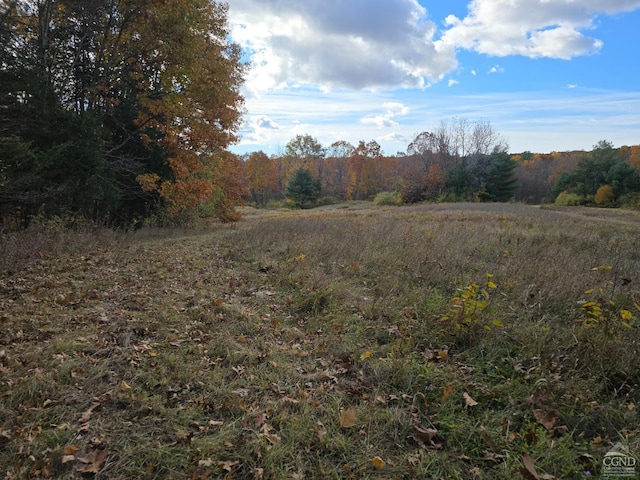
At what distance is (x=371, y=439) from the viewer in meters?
2.91

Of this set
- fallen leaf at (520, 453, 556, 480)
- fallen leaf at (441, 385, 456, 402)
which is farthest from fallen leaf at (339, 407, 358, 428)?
fallen leaf at (520, 453, 556, 480)

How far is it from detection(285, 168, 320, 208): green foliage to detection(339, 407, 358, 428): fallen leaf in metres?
48.4

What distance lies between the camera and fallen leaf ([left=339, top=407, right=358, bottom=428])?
9.85 ft

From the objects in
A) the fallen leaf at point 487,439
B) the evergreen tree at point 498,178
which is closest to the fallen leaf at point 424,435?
the fallen leaf at point 487,439

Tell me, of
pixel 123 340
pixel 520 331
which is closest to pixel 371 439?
pixel 520 331

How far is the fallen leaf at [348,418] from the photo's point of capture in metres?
3.00

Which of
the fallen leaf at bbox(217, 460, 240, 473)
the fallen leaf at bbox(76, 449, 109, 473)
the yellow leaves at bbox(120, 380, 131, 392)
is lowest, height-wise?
the fallen leaf at bbox(217, 460, 240, 473)

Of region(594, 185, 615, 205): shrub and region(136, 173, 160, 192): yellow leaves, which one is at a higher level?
region(136, 173, 160, 192): yellow leaves

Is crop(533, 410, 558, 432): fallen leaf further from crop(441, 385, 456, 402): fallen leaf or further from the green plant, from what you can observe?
the green plant

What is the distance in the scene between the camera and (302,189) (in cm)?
5072

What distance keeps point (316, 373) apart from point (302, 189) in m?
47.8

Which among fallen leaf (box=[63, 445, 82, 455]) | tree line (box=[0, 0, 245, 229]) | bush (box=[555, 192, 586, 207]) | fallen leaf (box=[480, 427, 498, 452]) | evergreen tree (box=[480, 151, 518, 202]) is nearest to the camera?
fallen leaf (box=[63, 445, 82, 455])

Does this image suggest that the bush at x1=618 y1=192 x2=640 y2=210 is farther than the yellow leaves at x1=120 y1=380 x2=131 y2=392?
Yes

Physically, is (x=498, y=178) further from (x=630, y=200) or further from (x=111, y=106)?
(x=111, y=106)
